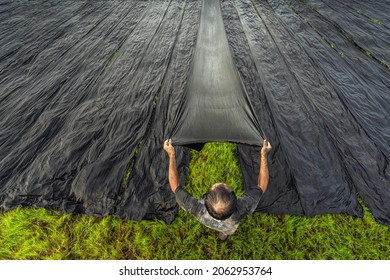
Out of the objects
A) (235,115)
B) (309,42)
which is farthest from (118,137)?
(309,42)

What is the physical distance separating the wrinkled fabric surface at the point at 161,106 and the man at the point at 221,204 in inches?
22.3

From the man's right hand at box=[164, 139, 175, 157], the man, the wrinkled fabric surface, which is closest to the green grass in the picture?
the wrinkled fabric surface

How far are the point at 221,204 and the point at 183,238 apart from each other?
934mm

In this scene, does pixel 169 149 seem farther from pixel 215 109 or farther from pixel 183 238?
pixel 183 238

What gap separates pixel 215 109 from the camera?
2406 mm

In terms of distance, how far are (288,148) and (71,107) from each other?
298 cm

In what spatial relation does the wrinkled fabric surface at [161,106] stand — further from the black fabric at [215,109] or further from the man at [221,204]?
the man at [221,204]

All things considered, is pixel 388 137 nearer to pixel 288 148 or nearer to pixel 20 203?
pixel 288 148

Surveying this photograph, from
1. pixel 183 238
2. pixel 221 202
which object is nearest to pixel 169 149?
pixel 221 202

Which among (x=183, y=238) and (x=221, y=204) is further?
(x=183, y=238)

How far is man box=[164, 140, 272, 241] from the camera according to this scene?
1.50 meters

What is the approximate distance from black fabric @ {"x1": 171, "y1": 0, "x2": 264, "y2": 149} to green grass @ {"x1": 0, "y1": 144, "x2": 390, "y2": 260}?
0.82 m

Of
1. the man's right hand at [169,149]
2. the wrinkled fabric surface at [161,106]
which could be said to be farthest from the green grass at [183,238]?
the man's right hand at [169,149]

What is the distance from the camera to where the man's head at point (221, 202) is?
1.49 metres
